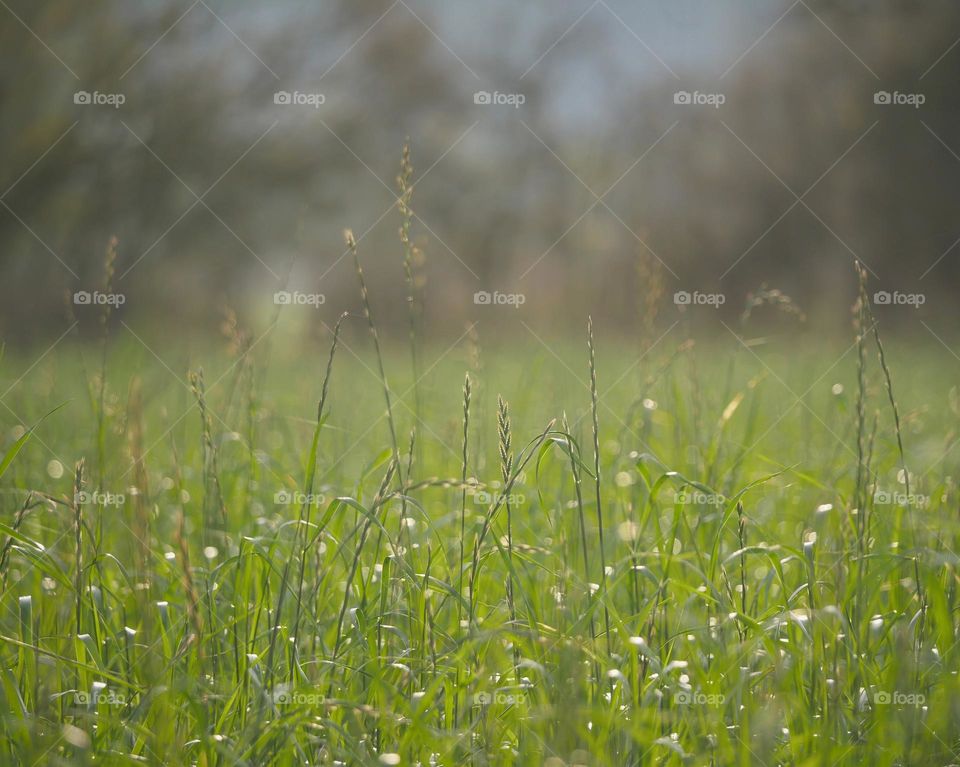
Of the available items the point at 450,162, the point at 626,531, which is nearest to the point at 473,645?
the point at 626,531

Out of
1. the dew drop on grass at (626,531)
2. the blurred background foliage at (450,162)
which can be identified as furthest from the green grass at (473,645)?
the blurred background foliage at (450,162)

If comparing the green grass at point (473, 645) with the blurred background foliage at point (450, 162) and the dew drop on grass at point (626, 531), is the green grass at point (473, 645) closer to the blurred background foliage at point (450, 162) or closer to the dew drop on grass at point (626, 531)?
the dew drop on grass at point (626, 531)

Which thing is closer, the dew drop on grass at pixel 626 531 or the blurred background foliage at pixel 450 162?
the dew drop on grass at pixel 626 531

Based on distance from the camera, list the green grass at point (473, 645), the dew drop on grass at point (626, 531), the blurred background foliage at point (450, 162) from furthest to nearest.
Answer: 1. the blurred background foliage at point (450, 162)
2. the dew drop on grass at point (626, 531)
3. the green grass at point (473, 645)

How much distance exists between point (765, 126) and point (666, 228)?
8.01 feet

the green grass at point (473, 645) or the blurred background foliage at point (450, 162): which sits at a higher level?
the blurred background foliage at point (450, 162)

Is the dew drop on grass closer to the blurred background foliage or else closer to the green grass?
the green grass

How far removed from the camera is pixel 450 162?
14.6 meters

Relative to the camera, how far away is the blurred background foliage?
289 inches

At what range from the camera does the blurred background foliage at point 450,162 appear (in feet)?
24.1

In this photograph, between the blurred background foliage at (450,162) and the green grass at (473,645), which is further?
the blurred background foliage at (450,162)

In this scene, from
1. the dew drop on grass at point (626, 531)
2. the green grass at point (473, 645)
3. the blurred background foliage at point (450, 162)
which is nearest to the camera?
the green grass at point (473, 645)

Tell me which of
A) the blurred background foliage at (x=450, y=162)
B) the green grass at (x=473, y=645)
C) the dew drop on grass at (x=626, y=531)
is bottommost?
the green grass at (x=473, y=645)

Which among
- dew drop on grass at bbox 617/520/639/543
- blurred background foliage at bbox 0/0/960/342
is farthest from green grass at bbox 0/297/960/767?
blurred background foliage at bbox 0/0/960/342
